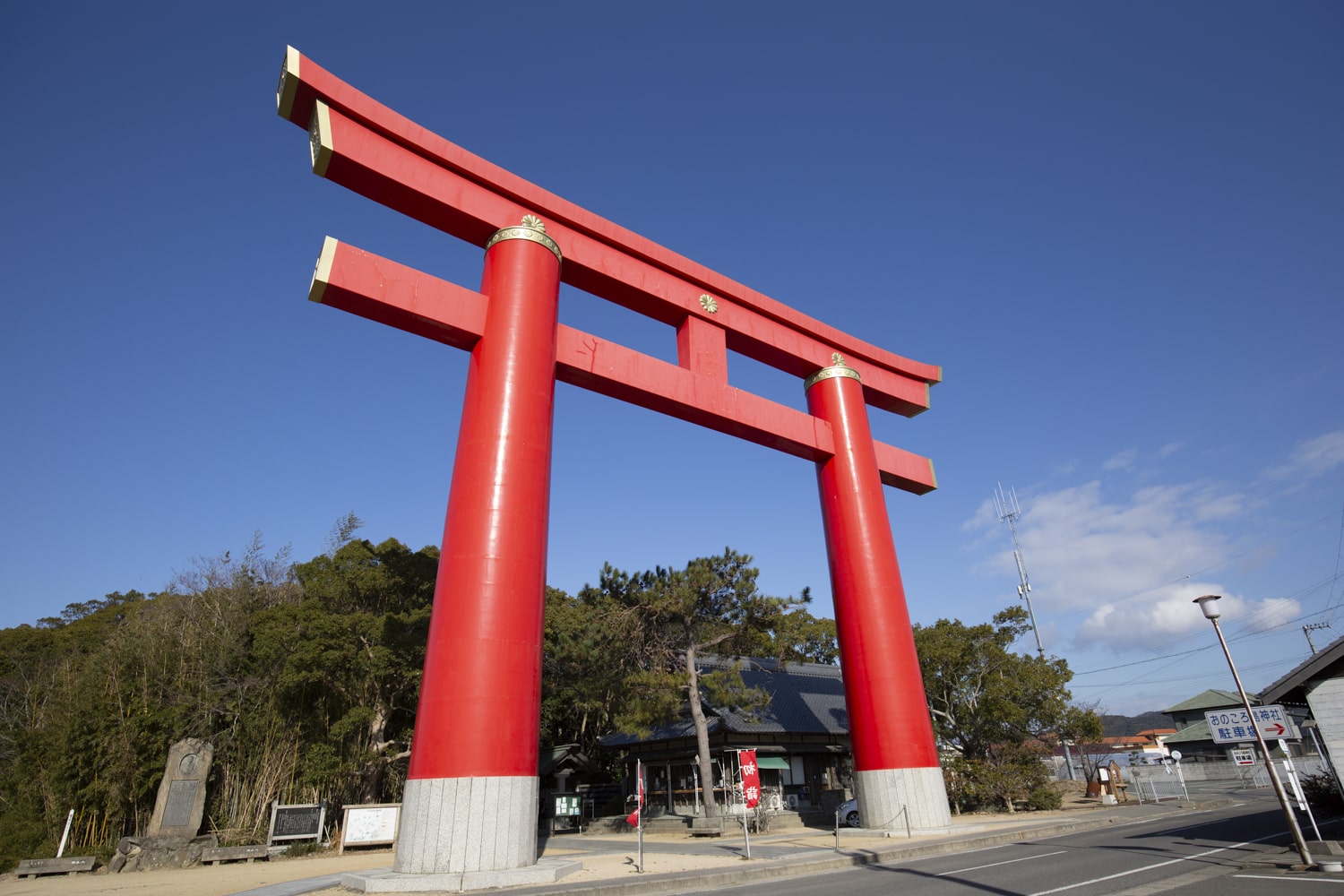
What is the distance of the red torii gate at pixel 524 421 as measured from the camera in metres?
8.70

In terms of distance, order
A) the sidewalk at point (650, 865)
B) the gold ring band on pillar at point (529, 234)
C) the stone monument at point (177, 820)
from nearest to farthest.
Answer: the sidewalk at point (650, 865), the gold ring band on pillar at point (529, 234), the stone monument at point (177, 820)

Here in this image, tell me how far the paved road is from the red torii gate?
2983 millimetres

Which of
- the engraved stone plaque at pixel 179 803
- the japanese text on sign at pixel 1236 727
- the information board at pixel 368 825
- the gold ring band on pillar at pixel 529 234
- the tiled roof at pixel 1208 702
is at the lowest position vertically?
the information board at pixel 368 825

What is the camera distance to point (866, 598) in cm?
1445

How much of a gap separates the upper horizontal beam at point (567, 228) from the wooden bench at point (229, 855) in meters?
13.5

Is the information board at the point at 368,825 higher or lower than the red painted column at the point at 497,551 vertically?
lower

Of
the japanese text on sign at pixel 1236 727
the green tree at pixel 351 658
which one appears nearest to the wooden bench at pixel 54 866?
the green tree at pixel 351 658

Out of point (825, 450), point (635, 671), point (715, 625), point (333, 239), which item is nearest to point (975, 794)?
point (715, 625)

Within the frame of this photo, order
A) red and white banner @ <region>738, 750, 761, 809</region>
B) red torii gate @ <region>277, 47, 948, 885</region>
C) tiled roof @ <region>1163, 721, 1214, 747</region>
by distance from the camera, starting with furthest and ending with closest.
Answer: tiled roof @ <region>1163, 721, 1214, 747</region>
red and white banner @ <region>738, 750, 761, 809</region>
red torii gate @ <region>277, 47, 948, 885</region>

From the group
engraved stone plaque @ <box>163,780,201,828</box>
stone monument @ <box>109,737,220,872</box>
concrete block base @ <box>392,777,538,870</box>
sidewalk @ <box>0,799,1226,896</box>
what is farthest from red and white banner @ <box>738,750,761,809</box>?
engraved stone plaque @ <box>163,780,201,828</box>

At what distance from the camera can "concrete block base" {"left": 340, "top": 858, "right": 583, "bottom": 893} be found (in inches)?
306

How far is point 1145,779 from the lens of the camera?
29094 millimetres

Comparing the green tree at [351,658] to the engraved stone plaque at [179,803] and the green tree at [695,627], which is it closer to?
the engraved stone plaque at [179,803]

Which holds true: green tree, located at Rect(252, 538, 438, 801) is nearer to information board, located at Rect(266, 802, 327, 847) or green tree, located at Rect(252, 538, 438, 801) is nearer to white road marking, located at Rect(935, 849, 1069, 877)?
information board, located at Rect(266, 802, 327, 847)
